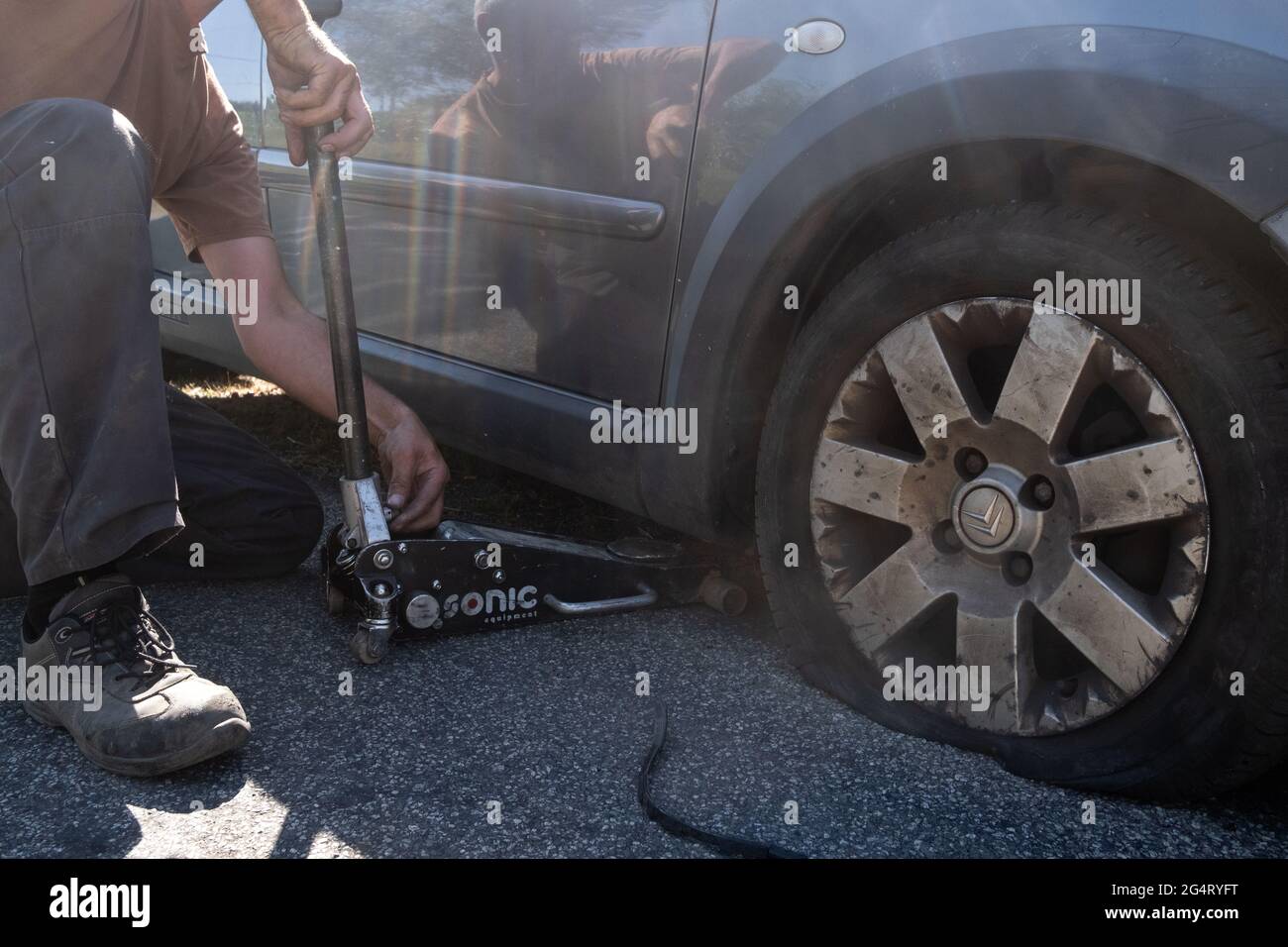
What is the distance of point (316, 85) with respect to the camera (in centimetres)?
205

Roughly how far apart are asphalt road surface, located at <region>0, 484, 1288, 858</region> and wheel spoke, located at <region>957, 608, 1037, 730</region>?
3.3 inches

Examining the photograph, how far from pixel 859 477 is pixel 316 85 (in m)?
1.17

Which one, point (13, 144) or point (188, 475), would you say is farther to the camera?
point (188, 475)

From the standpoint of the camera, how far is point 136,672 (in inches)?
70.4

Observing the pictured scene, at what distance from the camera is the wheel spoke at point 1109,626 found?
5.25 ft

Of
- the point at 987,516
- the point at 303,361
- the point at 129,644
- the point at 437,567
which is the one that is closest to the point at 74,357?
the point at 129,644

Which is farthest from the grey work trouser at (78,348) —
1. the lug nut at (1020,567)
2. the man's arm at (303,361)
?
the lug nut at (1020,567)

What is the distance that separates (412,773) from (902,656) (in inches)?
31.8

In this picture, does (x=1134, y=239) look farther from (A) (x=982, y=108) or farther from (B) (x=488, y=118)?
(B) (x=488, y=118)

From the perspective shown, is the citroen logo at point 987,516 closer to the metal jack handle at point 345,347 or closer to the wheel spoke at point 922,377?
the wheel spoke at point 922,377

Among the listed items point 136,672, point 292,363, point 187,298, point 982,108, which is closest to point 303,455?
point 187,298

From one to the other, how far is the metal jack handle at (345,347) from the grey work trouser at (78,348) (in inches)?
14.5

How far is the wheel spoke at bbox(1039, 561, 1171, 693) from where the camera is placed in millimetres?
1601
